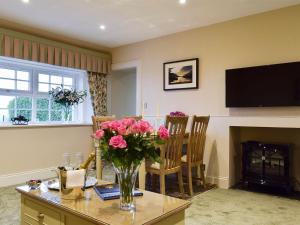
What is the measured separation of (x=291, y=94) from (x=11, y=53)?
4.09 meters

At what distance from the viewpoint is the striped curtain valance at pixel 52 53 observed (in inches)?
160

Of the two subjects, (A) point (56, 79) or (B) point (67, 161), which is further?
(A) point (56, 79)

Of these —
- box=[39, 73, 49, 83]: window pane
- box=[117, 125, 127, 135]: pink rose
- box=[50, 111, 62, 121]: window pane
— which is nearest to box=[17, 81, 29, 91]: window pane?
box=[39, 73, 49, 83]: window pane

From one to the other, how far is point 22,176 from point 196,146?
106 inches

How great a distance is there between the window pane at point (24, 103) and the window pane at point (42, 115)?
19cm

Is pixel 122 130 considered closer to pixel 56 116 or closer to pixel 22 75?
pixel 22 75

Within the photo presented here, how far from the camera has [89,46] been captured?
5246 mm

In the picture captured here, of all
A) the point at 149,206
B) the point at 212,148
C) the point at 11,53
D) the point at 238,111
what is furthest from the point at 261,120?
the point at 11,53

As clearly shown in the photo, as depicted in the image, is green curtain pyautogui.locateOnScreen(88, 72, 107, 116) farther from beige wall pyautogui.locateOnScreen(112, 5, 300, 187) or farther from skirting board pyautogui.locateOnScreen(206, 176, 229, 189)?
skirting board pyautogui.locateOnScreen(206, 176, 229, 189)

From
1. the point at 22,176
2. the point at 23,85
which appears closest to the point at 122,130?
the point at 22,176

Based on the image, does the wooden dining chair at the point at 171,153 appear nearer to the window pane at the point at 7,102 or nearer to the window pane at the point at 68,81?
the window pane at the point at 7,102

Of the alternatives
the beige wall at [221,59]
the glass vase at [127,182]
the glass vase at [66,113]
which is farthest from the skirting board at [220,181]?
the glass vase at [66,113]

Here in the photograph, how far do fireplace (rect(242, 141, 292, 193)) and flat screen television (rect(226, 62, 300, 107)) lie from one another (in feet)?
1.90

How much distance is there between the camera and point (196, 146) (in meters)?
3.71
